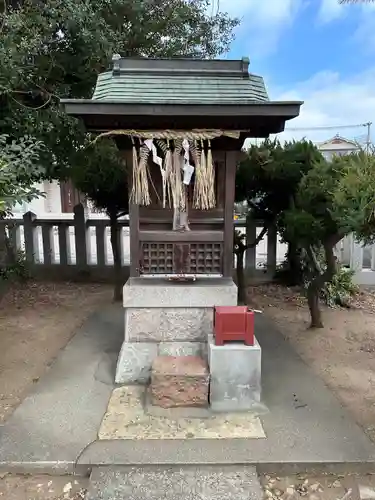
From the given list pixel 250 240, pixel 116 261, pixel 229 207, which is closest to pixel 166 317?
pixel 229 207

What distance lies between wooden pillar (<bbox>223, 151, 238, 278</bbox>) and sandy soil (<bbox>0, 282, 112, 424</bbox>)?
7.59 ft

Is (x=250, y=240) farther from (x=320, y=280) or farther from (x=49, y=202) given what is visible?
(x=49, y=202)

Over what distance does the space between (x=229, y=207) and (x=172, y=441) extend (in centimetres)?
225

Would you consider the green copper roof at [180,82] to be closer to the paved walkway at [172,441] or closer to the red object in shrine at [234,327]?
the red object in shrine at [234,327]

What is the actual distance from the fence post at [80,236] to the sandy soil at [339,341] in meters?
3.41

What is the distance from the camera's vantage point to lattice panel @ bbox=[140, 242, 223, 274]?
4.22m

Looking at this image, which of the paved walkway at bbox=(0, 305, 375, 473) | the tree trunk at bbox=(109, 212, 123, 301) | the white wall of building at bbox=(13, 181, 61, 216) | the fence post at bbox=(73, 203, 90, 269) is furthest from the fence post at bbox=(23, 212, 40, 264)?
the white wall of building at bbox=(13, 181, 61, 216)

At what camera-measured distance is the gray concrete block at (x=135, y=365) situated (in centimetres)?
402

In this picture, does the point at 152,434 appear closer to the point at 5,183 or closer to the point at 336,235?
the point at 5,183

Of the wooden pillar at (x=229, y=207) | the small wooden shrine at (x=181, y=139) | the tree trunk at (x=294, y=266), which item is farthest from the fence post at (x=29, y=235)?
the wooden pillar at (x=229, y=207)

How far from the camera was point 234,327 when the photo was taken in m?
3.64

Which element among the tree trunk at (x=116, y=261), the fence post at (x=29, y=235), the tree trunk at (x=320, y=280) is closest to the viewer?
the tree trunk at (x=320, y=280)

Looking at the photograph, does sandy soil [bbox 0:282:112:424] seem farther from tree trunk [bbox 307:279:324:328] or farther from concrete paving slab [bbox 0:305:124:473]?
tree trunk [bbox 307:279:324:328]

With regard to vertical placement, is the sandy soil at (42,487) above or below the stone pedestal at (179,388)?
below
